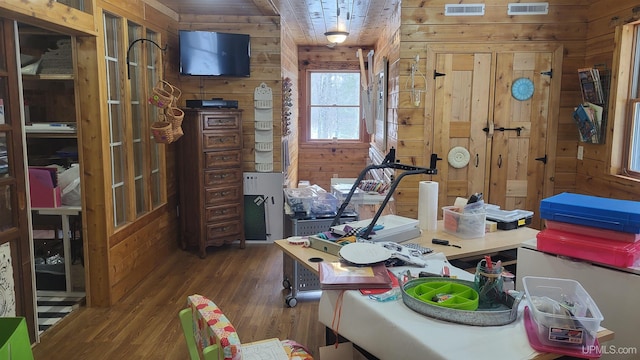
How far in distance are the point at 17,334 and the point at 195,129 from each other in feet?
9.29

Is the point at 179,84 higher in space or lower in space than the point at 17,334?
higher

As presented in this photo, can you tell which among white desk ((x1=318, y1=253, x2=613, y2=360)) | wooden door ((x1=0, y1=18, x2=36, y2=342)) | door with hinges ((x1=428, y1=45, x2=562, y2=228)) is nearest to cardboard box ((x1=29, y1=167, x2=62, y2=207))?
wooden door ((x1=0, y1=18, x2=36, y2=342))

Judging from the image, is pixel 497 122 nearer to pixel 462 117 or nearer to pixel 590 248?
pixel 462 117

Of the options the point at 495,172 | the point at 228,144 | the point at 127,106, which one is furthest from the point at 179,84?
the point at 495,172

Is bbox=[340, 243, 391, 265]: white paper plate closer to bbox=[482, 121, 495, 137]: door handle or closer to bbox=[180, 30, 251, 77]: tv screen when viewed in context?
bbox=[482, 121, 495, 137]: door handle

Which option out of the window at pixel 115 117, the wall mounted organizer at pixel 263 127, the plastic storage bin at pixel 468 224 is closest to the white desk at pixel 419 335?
the plastic storage bin at pixel 468 224

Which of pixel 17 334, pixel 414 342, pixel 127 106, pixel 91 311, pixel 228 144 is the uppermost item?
pixel 127 106

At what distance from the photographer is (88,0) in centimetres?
321

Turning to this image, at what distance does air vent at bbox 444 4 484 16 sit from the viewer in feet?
14.3

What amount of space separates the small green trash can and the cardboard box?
161 cm

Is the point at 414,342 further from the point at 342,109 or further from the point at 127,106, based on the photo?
the point at 342,109

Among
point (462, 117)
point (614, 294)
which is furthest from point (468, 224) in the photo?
point (462, 117)

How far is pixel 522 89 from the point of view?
4441 millimetres

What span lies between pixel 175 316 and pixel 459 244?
207cm
